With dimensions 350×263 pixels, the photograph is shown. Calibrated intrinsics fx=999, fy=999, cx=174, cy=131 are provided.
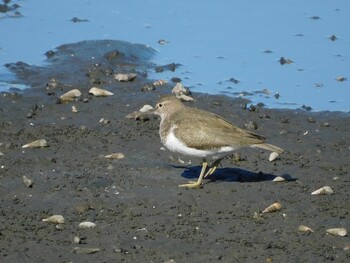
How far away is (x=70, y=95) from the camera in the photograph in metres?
14.5

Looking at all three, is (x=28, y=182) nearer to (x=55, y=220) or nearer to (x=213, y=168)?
(x=55, y=220)

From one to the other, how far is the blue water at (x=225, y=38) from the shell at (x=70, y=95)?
4.02ft

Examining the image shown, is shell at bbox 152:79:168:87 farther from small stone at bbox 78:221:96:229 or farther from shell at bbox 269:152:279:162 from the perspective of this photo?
small stone at bbox 78:221:96:229

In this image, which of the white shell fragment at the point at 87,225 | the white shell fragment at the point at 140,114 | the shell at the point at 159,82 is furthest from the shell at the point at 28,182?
the shell at the point at 159,82

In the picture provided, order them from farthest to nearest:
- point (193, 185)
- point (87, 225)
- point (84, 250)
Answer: point (193, 185) < point (87, 225) < point (84, 250)

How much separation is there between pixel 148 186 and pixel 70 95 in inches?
141

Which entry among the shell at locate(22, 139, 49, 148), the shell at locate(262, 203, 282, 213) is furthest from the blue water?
the shell at locate(262, 203, 282, 213)

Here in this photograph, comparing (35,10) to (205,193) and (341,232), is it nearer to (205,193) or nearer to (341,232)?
(205,193)

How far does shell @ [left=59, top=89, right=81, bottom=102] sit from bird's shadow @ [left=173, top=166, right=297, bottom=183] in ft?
9.56

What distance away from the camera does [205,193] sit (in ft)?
37.1

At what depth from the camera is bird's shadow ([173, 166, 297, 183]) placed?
38.8 ft

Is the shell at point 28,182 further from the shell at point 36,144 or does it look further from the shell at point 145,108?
the shell at point 145,108

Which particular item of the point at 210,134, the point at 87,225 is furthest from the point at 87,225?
the point at 210,134

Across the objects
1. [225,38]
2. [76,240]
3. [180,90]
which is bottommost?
[225,38]
